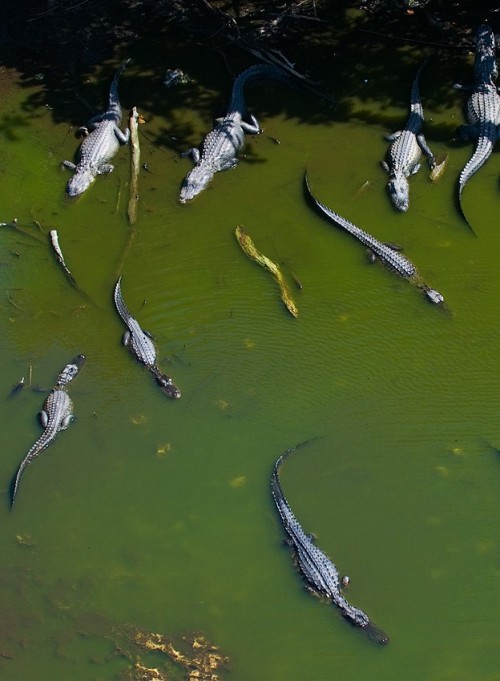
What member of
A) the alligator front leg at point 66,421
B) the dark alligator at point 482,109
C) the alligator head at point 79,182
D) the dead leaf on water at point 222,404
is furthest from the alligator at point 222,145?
the alligator front leg at point 66,421

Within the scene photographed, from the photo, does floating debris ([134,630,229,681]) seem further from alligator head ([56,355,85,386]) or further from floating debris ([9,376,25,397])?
floating debris ([9,376,25,397])

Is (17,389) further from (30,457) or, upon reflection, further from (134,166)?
(134,166)

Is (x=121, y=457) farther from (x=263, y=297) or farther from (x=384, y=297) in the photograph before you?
(x=384, y=297)

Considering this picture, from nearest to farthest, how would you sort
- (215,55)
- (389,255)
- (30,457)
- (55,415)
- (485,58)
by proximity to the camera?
(30,457), (55,415), (389,255), (485,58), (215,55)

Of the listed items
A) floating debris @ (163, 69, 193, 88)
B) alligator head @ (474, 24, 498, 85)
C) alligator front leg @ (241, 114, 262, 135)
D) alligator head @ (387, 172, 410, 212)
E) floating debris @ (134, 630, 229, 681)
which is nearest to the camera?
floating debris @ (134, 630, 229, 681)

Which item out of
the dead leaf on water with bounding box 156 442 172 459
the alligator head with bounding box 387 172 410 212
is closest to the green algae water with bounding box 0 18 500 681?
the dead leaf on water with bounding box 156 442 172 459

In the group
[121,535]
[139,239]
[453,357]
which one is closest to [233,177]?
[139,239]

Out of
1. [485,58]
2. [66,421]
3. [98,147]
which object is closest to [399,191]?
[485,58]
